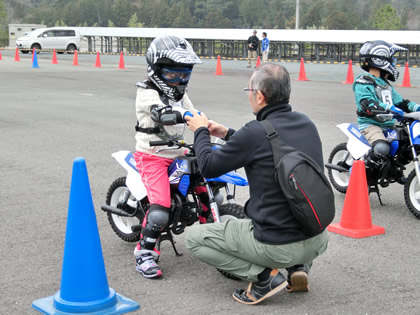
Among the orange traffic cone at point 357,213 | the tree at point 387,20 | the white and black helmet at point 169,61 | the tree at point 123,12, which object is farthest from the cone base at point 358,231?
the tree at point 123,12

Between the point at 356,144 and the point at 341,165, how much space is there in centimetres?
52

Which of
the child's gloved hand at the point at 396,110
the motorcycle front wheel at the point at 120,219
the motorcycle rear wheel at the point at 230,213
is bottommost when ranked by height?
the motorcycle front wheel at the point at 120,219

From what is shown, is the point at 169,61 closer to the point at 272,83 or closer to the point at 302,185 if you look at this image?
the point at 272,83

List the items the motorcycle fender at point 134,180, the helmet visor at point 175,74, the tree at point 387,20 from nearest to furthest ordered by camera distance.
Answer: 1. the helmet visor at point 175,74
2. the motorcycle fender at point 134,180
3. the tree at point 387,20

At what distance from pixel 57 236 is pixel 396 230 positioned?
123 inches

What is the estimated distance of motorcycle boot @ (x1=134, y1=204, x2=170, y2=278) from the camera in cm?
481

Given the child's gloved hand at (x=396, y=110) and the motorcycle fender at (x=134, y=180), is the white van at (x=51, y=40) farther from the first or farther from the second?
the motorcycle fender at (x=134, y=180)

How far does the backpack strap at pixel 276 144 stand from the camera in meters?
4.09

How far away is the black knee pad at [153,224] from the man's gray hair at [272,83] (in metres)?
1.20

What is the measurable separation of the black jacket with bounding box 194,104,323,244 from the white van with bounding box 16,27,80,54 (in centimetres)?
4390

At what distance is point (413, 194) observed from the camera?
6.64 m

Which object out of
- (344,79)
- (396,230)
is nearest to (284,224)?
(396,230)

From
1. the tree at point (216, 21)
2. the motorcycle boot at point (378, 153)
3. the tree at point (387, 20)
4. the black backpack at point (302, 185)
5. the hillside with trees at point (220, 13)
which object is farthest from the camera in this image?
the tree at point (216, 21)

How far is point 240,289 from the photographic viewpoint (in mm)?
4492
